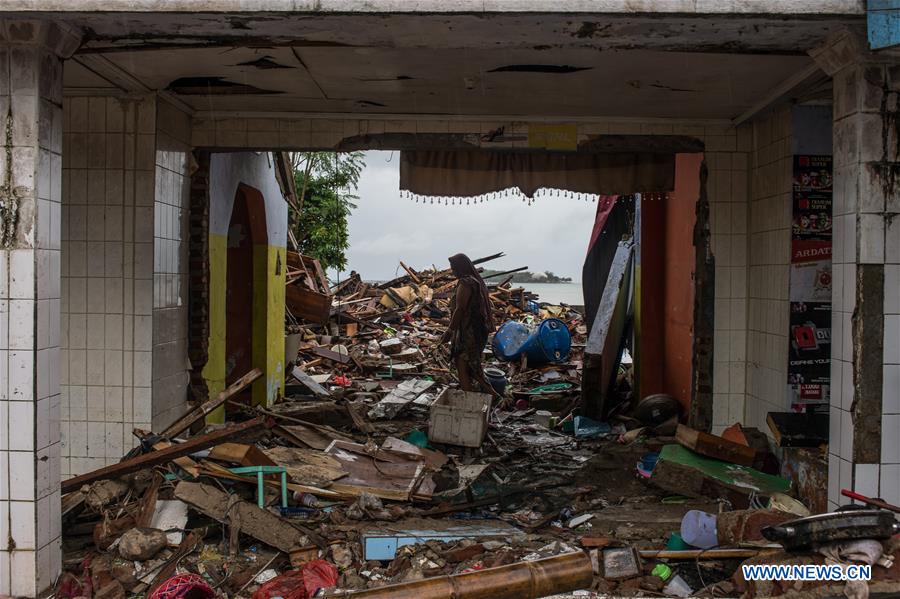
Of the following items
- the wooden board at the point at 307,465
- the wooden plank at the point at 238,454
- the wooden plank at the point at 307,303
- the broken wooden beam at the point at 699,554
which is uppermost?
the wooden plank at the point at 307,303

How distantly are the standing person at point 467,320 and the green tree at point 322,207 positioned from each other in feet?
33.8

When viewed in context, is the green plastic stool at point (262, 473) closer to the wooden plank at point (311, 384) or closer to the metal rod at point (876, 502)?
the metal rod at point (876, 502)

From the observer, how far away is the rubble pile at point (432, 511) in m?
4.33

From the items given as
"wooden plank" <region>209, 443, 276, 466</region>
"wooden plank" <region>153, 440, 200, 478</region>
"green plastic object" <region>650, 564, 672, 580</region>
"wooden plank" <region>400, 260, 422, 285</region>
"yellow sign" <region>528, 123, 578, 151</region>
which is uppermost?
"yellow sign" <region>528, 123, 578, 151</region>

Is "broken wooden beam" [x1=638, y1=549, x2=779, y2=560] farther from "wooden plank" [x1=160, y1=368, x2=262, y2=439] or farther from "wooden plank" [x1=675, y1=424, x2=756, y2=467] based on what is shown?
"wooden plank" [x1=160, y1=368, x2=262, y2=439]

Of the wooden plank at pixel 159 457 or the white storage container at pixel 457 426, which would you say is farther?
the white storage container at pixel 457 426

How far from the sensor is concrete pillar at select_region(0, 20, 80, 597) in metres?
4.07

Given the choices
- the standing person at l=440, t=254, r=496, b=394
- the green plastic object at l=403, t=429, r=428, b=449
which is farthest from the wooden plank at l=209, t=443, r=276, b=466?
the standing person at l=440, t=254, r=496, b=394

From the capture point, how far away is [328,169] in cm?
2150

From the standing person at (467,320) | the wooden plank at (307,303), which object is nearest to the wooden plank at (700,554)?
the standing person at (467,320)

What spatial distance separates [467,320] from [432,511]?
14.6ft

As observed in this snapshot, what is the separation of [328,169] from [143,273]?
1567 centimetres

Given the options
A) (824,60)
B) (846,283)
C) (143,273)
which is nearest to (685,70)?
(824,60)

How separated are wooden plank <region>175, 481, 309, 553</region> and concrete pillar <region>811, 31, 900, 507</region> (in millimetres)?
3565
